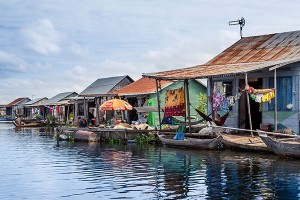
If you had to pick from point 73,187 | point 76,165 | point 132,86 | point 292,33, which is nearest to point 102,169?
point 76,165

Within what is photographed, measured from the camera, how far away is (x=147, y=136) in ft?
87.7

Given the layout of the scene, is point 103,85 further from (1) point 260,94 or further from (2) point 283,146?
(2) point 283,146

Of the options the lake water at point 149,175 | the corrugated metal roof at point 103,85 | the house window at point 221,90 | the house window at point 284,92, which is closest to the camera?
the lake water at point 149,175

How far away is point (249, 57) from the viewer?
2622 centimetres

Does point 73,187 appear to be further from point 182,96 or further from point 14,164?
point 182,96

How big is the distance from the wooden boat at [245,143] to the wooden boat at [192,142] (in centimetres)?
47

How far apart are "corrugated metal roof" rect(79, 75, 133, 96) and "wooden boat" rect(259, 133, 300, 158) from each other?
1053 inches

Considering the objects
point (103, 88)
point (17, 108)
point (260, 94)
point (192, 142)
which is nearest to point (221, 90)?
point (192, 142)

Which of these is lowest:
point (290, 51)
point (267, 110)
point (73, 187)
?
point (73, 187)

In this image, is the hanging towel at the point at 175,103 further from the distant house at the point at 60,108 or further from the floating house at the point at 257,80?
the distant house at the point at 60,108

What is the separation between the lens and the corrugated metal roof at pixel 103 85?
147ft

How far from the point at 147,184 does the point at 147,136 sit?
42.9 ft

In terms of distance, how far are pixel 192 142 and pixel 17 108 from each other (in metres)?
66.8

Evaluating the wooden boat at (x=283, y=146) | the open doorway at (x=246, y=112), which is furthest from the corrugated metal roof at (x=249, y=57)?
the wooden boat at (x=283, y=146)
